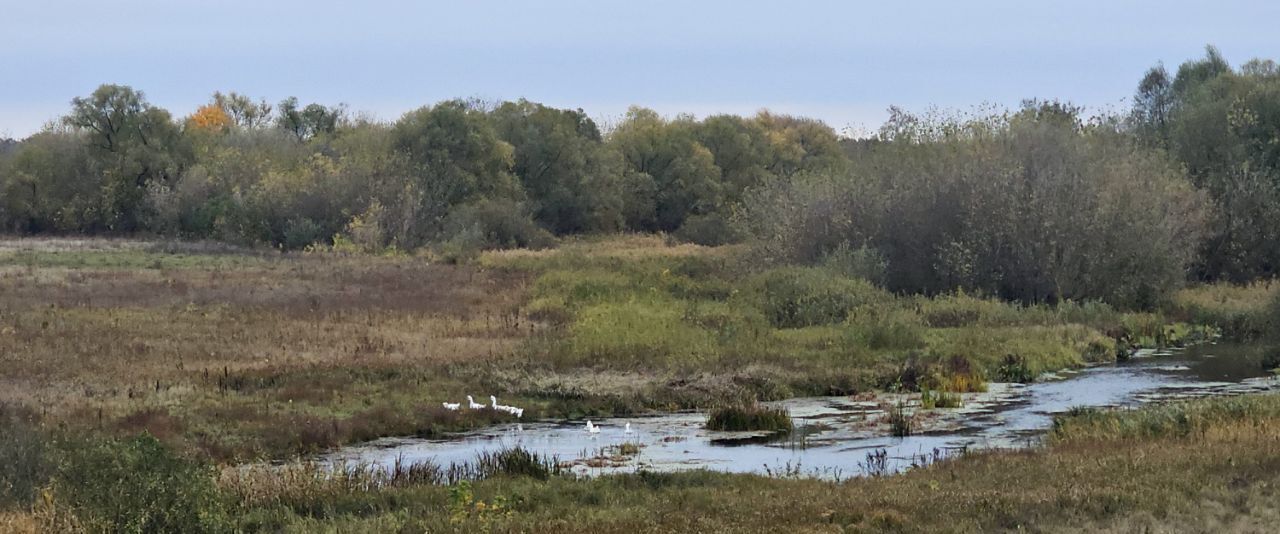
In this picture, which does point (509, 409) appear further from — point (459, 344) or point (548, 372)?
point (459, 344)

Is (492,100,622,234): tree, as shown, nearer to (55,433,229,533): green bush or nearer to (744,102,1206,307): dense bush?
(744,102,1206,307): dense bush

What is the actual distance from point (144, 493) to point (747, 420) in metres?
13.0

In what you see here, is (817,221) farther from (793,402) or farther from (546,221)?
(546,221)

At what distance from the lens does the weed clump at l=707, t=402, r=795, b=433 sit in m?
Result: 24.6

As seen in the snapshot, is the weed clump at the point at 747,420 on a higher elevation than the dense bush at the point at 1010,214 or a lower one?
lower

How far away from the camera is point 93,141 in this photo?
9331 cm

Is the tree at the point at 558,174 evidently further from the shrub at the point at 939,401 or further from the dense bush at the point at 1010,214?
the shrub at the point at 939,401

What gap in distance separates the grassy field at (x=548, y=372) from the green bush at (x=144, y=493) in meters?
0.07

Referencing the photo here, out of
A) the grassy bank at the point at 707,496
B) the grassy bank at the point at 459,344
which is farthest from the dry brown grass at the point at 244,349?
the grassy bank at the point at 707,496

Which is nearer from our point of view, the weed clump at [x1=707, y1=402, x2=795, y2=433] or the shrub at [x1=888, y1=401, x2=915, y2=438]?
the shrub at [x1=888, y1=401, x2=915, y2=438]

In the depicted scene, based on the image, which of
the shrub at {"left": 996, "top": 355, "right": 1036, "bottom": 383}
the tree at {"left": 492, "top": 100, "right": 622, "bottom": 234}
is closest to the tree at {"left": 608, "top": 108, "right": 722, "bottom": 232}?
the tree at {"left": 492, "top": 100, "right": 622, "bottom": 234}

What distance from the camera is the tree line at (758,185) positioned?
48469mm

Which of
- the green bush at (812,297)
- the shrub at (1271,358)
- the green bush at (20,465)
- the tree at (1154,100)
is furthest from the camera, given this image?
the tree at (1154,100)

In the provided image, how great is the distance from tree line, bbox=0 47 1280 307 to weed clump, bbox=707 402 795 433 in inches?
949
